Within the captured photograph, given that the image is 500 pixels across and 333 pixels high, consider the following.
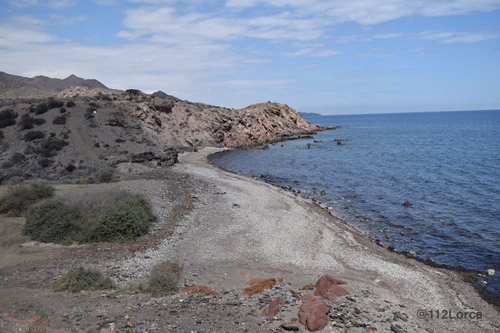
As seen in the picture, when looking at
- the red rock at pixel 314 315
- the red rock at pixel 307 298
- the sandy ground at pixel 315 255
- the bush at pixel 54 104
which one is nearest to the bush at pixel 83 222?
the sandy ground at pixel 315 255

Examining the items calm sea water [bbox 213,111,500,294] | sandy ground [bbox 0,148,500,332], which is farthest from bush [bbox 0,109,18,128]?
calm sea water [bbox 213,111,500,294]

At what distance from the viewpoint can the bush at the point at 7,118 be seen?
37.8m

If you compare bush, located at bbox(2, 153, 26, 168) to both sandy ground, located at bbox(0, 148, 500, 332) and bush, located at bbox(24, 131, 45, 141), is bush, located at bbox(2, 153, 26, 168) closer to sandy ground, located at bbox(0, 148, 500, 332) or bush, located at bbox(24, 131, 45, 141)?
bush, located at bbox(24, 131, 45, 141)

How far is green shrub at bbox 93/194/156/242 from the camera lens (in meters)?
15.3

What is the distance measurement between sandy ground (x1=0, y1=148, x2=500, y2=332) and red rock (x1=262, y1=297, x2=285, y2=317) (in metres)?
0.23

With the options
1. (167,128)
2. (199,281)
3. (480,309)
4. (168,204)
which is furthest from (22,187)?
(167,128)

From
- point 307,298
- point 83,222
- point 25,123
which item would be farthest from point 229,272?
point 25,123

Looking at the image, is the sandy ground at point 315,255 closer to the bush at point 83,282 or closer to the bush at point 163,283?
the bush at point 163,283

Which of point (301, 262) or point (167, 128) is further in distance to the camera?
point (167, 128)

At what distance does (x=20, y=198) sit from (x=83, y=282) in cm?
989

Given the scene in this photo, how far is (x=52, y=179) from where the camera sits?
26.5 m

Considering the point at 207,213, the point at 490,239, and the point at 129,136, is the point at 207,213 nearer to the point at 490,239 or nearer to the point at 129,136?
the point at 490,239

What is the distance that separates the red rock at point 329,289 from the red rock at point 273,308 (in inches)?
61.8

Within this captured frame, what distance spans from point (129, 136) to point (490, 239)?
3961 centimetres
